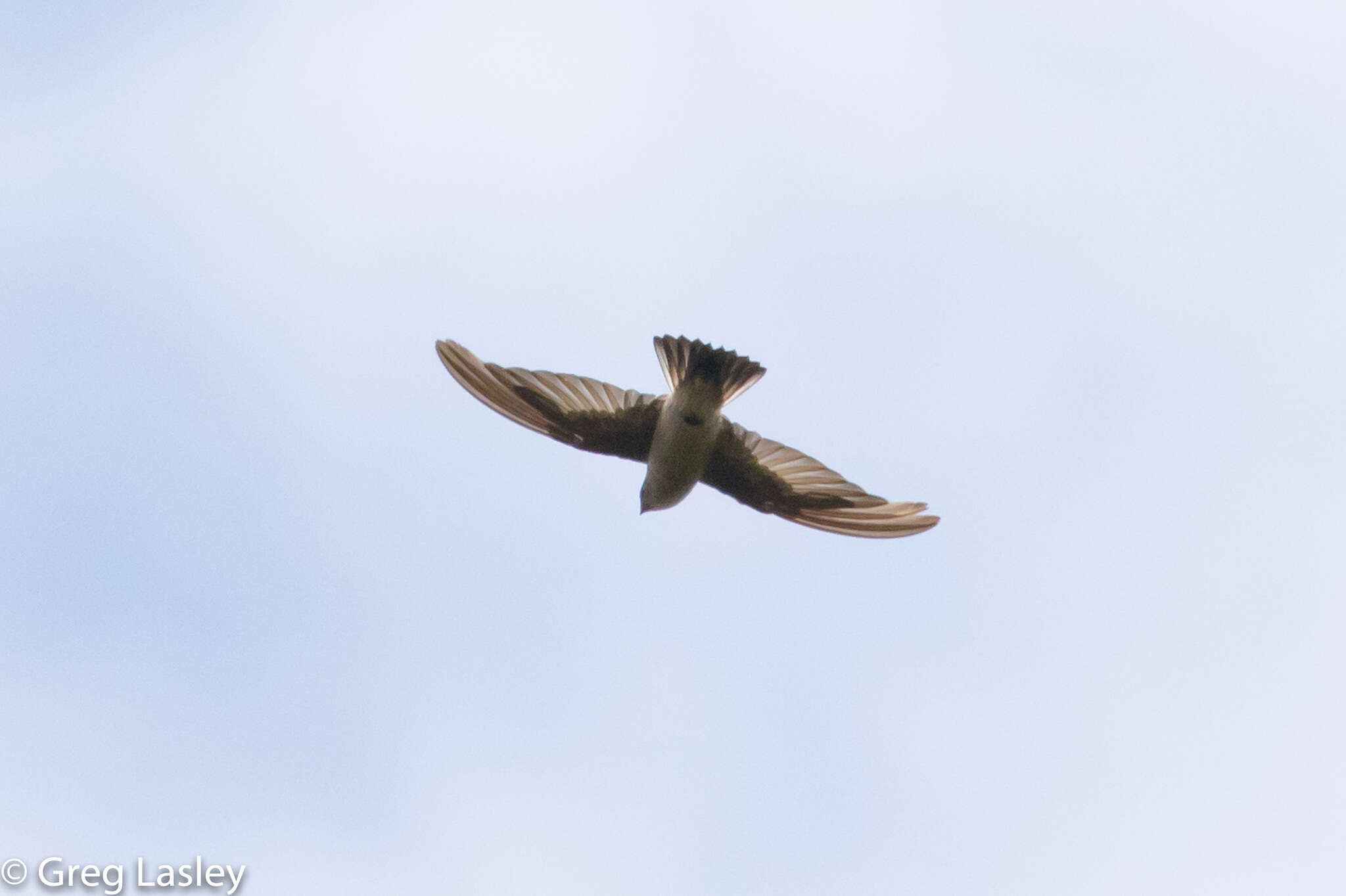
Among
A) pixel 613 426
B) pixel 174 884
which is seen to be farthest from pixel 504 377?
pixel 174 884

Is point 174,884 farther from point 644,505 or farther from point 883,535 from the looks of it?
point 883,535

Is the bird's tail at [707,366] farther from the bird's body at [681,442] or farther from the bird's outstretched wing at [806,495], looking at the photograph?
the bird's outstretched wing at [806,495]

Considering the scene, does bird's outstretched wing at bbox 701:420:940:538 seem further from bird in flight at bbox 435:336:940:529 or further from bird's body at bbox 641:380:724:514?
bird's body at bbox 641:380:724:514

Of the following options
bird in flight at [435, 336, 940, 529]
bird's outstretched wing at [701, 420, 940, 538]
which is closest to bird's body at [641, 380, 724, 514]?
bird in flight at [435, 336, 940, 529]

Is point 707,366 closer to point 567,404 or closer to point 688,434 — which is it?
point 688,434

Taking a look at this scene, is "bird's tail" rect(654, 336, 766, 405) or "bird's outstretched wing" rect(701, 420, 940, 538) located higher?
"bird's tail" rect(654, 336, 766, 405)

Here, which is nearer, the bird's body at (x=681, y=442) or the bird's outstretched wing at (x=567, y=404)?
the bird's body at (x=681, y=442)

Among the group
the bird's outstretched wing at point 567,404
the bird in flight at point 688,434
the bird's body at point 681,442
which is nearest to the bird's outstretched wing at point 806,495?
the bird in flight at point 688,434
